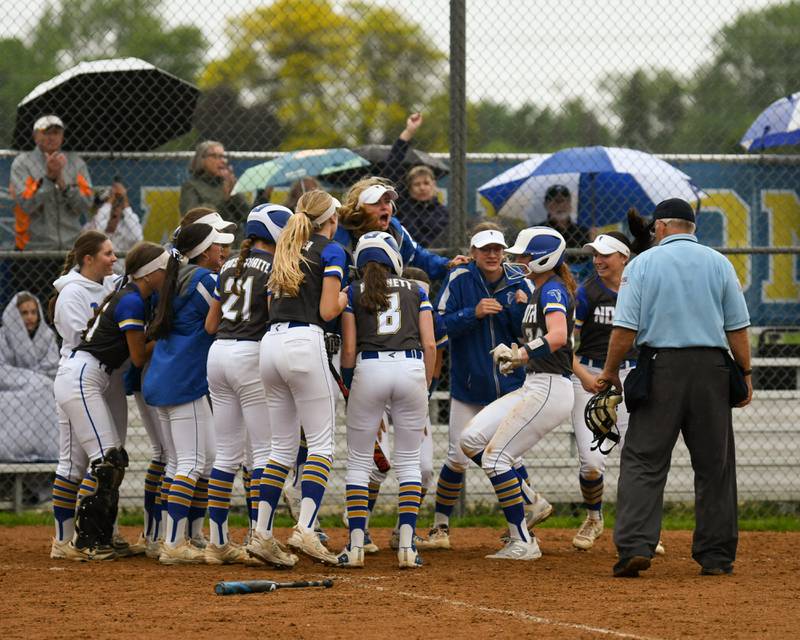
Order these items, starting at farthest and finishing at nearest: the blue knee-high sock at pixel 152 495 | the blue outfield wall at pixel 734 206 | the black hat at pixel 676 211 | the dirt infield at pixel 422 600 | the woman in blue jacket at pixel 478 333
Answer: the blue outfield wall at pixel 734 206
the woman in blue jacket at pixel 478 333
the blue knee-high sock at pixel 152 495
the black hat at pixel 676 211
the dirt infield at pixel 422 600

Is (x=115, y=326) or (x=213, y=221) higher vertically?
(x=213, y=221)

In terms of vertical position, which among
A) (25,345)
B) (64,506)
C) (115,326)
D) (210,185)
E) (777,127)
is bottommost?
(64,506)

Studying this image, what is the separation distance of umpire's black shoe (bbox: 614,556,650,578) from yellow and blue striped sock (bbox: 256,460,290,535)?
70.8 inches

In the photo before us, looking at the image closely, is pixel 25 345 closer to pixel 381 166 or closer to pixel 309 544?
pixel 381 166

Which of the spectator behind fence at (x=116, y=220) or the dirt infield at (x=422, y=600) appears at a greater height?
the spectator behind fence at (x=116, y=220)

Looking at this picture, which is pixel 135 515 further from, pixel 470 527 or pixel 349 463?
pixel 349 463

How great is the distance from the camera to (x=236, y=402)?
6941 millimetres

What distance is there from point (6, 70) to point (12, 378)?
366 cm

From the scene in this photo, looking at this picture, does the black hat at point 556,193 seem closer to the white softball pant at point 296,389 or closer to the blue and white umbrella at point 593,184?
the blue and white umbrella at point 593,184

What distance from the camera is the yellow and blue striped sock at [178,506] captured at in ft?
23.0

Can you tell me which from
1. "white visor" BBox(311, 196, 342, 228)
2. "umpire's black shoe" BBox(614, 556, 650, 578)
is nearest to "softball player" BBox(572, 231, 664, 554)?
"umpire's black shoe" BBox(614, 556, 650, 578)

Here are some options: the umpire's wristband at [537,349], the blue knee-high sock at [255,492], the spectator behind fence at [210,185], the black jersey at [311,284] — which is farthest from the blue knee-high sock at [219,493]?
the spectator behind fence at [210,185]

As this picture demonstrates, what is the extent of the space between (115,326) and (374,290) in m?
1.58

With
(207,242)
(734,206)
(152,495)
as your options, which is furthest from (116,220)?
(734,206)
